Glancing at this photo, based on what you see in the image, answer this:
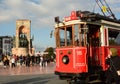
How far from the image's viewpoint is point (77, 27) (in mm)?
17109

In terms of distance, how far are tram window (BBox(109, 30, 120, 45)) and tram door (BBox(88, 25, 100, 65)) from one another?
0.92 meters

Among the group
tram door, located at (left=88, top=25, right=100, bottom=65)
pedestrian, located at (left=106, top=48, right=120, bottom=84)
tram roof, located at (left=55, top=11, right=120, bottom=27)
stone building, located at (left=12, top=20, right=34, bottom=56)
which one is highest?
stone building, located at (left=12, top=20, right=34, bottom=56)

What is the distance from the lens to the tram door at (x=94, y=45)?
1716 centimetres

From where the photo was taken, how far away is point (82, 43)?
16938mm

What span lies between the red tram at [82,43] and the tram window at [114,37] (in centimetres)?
2

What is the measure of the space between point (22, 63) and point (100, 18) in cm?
3585

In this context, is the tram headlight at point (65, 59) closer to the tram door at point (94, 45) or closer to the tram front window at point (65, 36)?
the tram front window at point (65, 36)

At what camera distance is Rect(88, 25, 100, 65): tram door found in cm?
1716

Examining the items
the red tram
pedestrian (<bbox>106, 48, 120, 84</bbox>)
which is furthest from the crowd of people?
pedestrian (<bbox>106, 48, 120, 84</bbox>)

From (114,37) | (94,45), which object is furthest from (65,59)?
(114,37)

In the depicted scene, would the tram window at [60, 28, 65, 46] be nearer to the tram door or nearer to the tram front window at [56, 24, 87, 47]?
the tram front window at [56, 24, 87, 47]

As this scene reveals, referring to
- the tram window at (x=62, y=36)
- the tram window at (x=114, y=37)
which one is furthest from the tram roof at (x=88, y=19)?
the tram window at (x=114, y=37)

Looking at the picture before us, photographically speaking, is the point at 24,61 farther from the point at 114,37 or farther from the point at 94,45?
the point at 94,45

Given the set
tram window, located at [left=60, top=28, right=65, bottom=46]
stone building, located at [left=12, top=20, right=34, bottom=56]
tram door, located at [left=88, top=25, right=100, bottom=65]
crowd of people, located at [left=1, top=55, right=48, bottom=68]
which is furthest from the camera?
stone building, located at [left=12, top=20, right=34, bottom=56]
